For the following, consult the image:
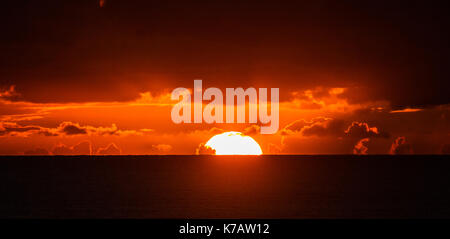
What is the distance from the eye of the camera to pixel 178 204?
184 ft

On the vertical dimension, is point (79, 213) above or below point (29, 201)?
below

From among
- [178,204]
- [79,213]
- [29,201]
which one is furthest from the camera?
[29,201]

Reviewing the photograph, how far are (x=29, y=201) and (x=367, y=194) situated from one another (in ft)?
146
